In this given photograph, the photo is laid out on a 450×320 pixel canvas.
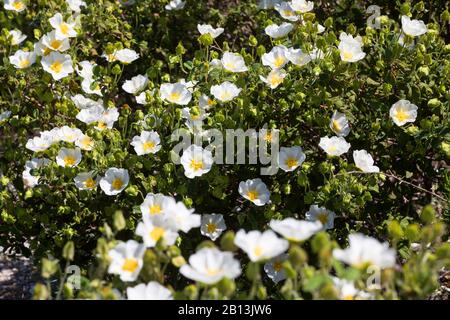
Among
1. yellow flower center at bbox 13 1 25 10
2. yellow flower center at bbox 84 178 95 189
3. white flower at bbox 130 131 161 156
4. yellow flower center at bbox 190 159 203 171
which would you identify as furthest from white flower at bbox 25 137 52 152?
yellow flower center at bbox 13 1 25 10

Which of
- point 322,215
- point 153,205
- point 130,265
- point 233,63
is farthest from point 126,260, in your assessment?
point 233,63

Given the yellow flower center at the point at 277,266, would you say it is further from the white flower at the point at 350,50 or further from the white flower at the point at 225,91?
the white flower at the point at 350,50

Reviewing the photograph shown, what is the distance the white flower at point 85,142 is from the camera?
243cm

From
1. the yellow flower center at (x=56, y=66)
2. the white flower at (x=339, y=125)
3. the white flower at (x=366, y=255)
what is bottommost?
the white flower at (x=366, y=255)

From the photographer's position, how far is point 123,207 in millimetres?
2414

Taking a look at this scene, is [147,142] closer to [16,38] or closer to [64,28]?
[64,28]

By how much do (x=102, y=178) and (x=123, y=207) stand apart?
0.44 feet

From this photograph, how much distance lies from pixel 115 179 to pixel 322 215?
692 mm

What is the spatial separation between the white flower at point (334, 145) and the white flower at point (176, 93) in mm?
502

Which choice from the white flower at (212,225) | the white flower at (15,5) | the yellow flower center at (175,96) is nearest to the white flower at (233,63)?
the yellow flower center at (175,96)

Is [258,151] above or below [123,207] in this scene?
above

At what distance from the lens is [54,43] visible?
2.78m

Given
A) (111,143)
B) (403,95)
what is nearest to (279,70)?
(403,95)
